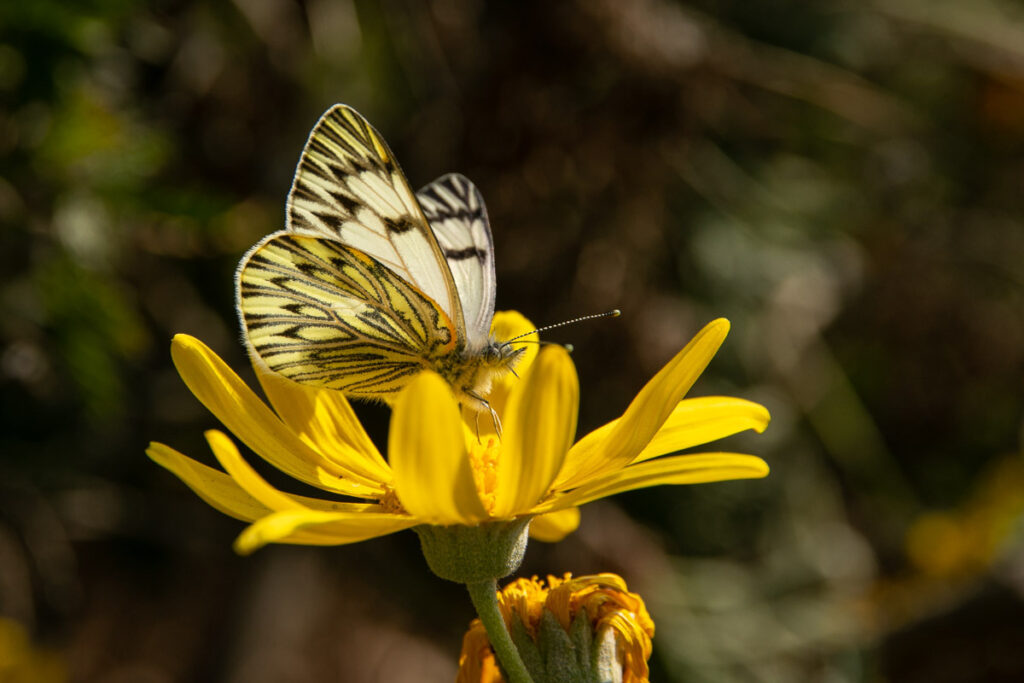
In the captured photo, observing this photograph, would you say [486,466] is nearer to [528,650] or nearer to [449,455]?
[528,650]

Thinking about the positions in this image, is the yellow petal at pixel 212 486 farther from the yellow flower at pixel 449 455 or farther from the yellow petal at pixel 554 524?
the yellow petal at pixel 554 524

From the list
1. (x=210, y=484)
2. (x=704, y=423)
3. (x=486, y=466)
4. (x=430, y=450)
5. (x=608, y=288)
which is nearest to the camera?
(x=430, y=450)

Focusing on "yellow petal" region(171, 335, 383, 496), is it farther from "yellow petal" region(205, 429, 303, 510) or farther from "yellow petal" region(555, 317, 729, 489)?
"yellow petal" region(555, 317, 729, 489)

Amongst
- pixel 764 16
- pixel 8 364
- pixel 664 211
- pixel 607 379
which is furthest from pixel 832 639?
pixel 8 364

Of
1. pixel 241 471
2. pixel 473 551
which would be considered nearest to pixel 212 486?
pixel 241 471

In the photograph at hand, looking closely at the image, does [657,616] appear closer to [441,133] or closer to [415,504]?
[441,133]

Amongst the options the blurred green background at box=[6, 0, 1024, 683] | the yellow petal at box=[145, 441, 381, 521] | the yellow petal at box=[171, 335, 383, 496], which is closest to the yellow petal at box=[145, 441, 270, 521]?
the yellow petal at box=[145, 441, 381, 521]
